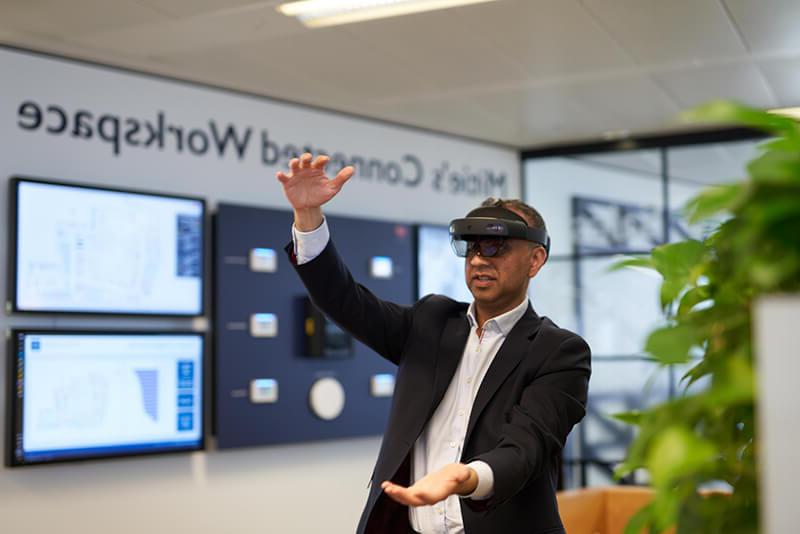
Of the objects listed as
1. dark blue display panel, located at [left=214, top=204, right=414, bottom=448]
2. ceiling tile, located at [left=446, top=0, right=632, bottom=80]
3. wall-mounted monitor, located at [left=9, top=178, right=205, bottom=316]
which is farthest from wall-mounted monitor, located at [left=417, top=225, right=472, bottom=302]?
wall-mounted monitor, located at [left=9, top=178, right=205, bottom=316]

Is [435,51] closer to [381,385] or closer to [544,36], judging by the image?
[544,36]

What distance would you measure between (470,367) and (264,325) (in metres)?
3.17

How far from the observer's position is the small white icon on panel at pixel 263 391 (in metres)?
5.85

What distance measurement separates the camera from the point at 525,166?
799 cm

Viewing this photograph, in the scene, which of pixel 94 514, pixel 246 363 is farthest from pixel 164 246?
pixel 94 514

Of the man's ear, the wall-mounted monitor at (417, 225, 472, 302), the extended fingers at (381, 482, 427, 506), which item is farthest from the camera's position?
the wall-mounted monitor at (417, 225, 472, 302)

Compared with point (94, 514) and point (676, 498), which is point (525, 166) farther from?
point (676, 498)

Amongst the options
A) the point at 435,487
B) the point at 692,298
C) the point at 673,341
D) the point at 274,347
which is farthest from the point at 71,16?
the point at 673,341

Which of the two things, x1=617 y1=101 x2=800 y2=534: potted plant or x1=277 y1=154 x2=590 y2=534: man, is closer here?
x1=617 y1=101 x2=800 y2=534: potted plant

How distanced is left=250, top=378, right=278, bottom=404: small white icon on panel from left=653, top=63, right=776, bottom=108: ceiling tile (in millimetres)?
2799

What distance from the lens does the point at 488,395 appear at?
279cm

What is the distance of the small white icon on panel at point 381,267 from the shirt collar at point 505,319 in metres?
3.56

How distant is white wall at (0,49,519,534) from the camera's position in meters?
5.02

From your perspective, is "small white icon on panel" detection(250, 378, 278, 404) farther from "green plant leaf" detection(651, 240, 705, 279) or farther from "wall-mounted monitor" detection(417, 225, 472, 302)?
"green plant leaf" detection(651, 240, 705, 279)
